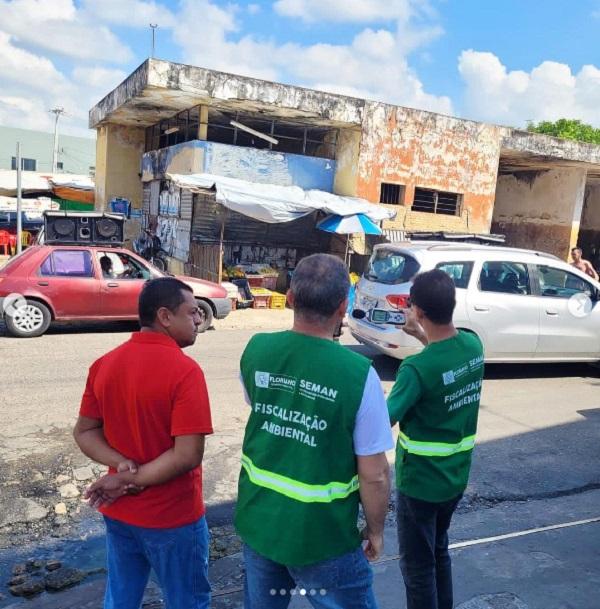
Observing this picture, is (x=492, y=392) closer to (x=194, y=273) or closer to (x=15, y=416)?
(x=15, y=416)

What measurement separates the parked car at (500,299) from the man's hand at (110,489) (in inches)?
208

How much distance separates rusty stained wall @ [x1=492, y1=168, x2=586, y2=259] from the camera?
1916cm

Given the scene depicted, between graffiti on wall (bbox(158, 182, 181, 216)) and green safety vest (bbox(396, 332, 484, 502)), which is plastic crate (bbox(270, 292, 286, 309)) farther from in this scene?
green safety vest (bbox(396, 332, 484, 502))

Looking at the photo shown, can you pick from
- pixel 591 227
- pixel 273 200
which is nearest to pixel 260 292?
pixel 273 200

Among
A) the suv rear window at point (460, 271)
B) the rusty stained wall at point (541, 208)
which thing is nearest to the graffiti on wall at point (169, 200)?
the suv rear window at point (460, 271)

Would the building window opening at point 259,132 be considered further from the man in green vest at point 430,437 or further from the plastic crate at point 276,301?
the man in green vest at point 430,437

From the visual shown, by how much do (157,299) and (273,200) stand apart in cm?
1111

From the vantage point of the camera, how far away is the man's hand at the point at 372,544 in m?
2.04

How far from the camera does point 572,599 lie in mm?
3254

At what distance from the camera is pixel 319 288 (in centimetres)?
198

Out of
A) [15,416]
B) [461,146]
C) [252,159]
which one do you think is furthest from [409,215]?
[15,416]

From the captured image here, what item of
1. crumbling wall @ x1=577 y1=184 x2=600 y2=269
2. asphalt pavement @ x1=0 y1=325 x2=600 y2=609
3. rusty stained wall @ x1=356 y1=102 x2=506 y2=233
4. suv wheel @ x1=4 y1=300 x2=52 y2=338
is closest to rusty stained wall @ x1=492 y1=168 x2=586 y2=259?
rusty stained wall @ x1=356 y1=102 x2=506 y2=233

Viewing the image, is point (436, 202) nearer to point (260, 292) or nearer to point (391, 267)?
point (260, 292)

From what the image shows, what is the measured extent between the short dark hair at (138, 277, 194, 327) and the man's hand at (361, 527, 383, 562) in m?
1.10
